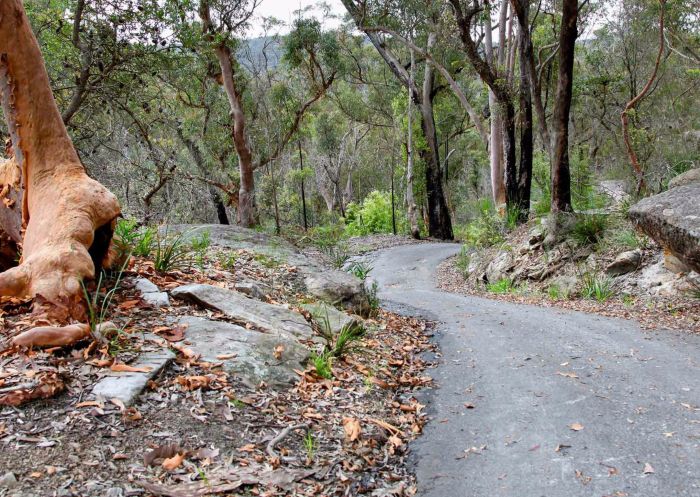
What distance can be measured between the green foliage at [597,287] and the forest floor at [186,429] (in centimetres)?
588

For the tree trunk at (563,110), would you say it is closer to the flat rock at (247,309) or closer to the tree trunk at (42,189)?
the flat rock at (247,309)

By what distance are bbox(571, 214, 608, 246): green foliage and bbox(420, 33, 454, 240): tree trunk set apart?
12840mm

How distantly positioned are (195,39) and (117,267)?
21.7 feet

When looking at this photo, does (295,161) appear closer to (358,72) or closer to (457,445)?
(358,72)

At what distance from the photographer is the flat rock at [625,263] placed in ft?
30.6

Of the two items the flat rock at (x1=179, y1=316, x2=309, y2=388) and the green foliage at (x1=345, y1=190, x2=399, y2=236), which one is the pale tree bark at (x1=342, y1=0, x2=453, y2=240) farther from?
the flat rock at (x1=179, y1=316, x2=309, y2=388)

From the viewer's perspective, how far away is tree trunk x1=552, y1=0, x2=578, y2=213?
1049 centimetres

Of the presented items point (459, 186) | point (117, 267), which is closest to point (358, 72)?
point (459, 186)

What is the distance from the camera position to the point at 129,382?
10.9 feet

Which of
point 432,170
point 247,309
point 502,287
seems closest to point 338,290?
point 247,309

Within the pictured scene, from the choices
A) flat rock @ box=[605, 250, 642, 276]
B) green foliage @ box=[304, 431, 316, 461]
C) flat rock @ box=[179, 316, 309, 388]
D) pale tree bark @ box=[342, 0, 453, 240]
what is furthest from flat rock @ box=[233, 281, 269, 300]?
pale tree bark @ box=[342, 0, 453, 240]

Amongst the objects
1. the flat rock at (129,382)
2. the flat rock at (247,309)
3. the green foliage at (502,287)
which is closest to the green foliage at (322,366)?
the flat rock at (247,309)

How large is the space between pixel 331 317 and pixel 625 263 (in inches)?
242

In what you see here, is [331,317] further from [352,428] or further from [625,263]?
[625,263]
